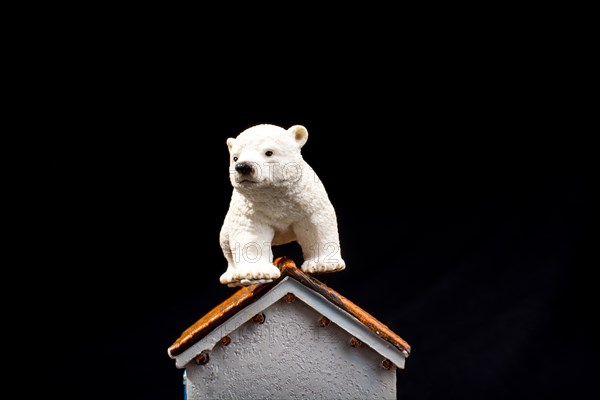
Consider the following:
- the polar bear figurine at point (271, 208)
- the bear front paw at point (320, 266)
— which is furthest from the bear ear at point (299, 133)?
the bear front paw at point (320, 266)

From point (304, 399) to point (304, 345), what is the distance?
226 millimetres

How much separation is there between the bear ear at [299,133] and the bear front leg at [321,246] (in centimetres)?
33

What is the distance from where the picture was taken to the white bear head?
2.25 metres

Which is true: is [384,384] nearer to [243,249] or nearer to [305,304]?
[305,304]

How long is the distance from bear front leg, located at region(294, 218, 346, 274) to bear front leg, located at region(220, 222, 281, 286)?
5.8 inches

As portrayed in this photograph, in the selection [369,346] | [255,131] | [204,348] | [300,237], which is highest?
[255,131]

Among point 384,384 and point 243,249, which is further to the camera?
point 384,384

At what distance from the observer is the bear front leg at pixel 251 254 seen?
237cm

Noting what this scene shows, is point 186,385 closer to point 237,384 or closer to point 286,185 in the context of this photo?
point 237,384

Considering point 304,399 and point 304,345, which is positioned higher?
point 304,345

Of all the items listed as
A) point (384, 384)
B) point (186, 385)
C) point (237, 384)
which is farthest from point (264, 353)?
point (384, 384)

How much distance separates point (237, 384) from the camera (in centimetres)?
253

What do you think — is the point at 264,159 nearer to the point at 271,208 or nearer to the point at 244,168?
the point at 244,168

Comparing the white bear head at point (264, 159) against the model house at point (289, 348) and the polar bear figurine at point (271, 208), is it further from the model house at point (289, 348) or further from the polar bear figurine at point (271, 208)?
the model house at point (289, 348)
